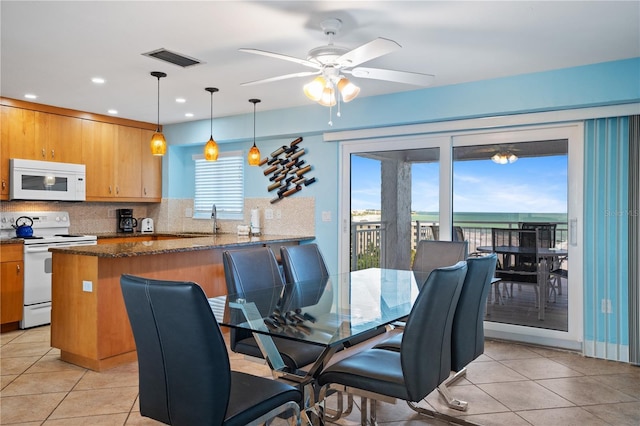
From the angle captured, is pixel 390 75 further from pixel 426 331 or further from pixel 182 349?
pixel 182 349

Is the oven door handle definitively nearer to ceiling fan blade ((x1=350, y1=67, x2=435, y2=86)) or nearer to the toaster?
the toaster

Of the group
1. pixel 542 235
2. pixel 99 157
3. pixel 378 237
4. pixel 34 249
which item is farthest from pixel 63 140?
pixel 542 235

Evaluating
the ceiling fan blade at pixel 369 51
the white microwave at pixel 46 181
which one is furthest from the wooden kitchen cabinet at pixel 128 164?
the ceiling fan blade at pixel 369 51

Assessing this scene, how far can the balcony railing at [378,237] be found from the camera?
14.5ft

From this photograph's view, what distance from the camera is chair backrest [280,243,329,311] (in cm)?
281

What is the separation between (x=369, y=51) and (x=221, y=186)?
4064 millimetres

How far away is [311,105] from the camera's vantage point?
16.8ft

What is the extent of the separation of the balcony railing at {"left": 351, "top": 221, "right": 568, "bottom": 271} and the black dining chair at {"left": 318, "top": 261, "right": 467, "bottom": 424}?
2.40 metres

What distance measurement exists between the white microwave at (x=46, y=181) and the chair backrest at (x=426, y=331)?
4545 millimetres

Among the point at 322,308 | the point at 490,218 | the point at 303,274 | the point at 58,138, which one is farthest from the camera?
the point at 58,138

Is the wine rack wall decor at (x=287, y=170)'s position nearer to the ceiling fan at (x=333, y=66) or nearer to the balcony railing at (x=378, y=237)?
the balcony railing at (x=378, y=237)

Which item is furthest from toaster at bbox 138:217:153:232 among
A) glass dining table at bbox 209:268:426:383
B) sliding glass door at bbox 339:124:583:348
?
glass dining table at bbox 209:268:426:383

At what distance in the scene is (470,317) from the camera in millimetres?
2445

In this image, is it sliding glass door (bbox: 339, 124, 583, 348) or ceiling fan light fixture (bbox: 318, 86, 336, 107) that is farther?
sliding glass door (bbox: 339, 124, 583, 348)
